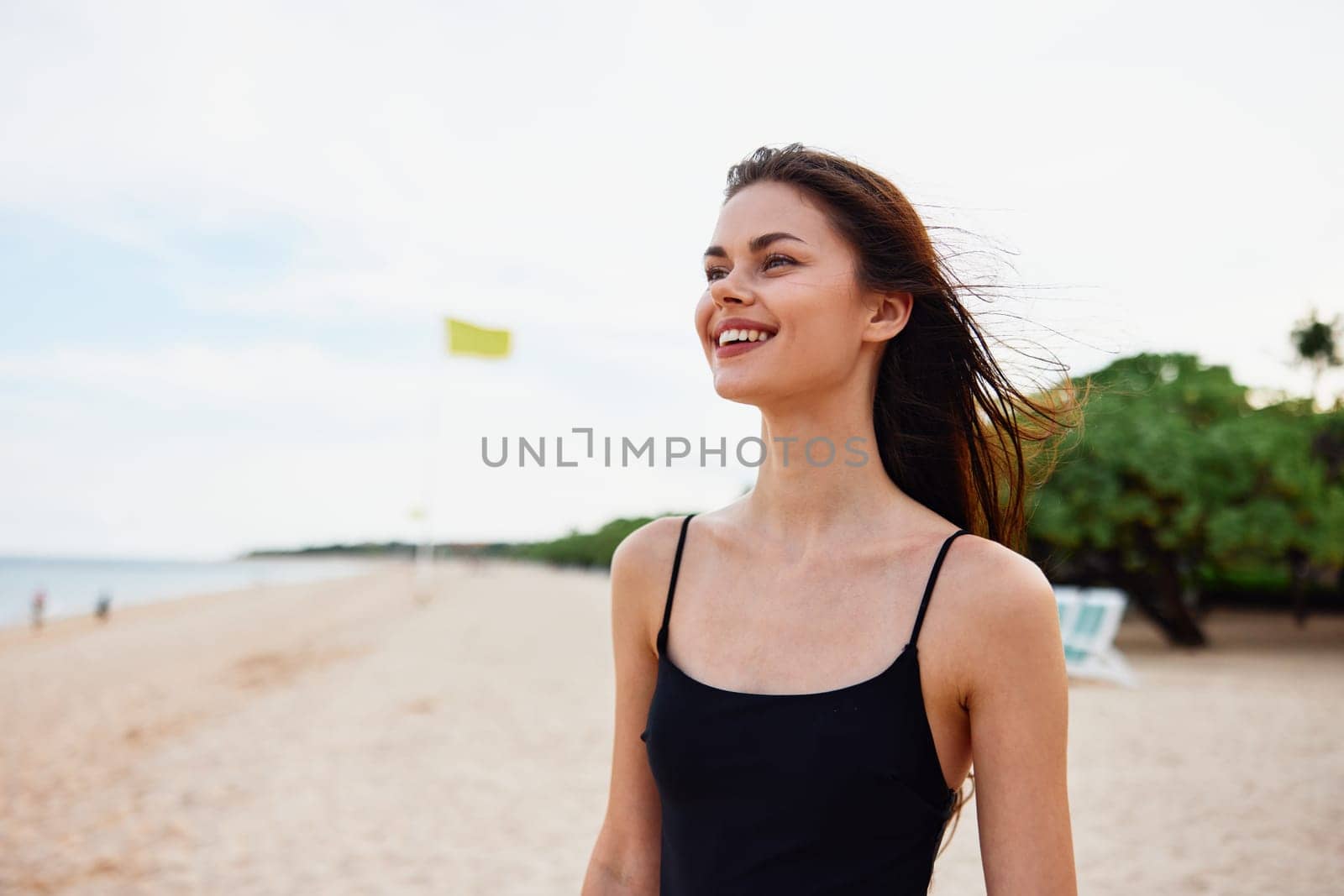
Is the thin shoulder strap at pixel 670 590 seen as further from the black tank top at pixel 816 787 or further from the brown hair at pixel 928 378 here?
the brown hair at pixel 928 378

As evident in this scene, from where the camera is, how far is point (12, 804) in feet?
23.9

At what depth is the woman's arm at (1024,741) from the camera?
50.3 inches

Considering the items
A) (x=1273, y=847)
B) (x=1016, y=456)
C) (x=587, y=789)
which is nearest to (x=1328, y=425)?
(x=1273, y=847)

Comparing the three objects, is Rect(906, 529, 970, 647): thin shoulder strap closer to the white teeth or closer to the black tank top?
the black tank top

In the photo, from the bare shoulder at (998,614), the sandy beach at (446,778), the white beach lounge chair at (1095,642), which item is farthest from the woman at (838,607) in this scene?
the white beach lounge chair at (1095,642)

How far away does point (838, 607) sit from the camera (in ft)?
4.85

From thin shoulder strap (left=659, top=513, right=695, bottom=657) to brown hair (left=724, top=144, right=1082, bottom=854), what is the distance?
1.23 feet

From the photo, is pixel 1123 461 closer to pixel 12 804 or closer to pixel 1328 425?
pixel 1328 425

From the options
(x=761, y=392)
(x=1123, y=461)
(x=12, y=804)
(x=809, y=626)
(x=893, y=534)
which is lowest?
(x=12, y=804)

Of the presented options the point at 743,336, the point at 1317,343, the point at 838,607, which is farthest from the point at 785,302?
the point at 1317,343

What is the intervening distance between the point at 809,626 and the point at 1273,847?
560 cm

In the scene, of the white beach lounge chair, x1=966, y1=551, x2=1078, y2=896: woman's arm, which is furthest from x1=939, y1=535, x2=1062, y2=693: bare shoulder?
the white beach lounge chair

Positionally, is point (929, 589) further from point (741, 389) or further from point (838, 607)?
point (741, 389)

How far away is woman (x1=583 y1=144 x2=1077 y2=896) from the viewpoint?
4.29 ft
